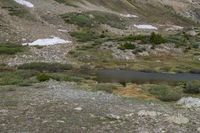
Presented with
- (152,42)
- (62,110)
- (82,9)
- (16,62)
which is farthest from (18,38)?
(62,110)

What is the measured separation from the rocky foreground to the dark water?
22.2 m

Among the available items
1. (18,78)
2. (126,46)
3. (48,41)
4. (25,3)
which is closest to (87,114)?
(18,78)

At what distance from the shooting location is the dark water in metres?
61.7

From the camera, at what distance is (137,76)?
216 ft

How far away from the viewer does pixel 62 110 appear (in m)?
32.6

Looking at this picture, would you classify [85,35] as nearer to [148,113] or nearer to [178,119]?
[148,113]

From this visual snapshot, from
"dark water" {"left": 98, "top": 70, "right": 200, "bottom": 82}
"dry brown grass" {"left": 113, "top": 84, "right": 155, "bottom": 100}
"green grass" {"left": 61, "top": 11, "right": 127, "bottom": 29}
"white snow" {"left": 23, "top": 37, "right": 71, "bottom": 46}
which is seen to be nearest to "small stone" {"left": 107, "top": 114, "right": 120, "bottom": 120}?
"dry brown grass" {"left": 113, "top": 84, "right": 155, "bottom": 100}

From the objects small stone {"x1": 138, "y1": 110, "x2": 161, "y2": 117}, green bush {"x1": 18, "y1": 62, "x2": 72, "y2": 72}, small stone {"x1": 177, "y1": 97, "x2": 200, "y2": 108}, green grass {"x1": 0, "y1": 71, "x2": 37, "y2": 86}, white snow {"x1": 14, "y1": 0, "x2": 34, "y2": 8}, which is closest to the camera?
small stone {"x1": 138, "y1": 110, "x2": 161, "y2": 117}

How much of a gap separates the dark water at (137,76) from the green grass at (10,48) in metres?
14.2

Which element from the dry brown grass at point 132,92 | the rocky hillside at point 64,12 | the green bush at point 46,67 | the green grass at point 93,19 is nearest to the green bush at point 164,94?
the dry brown grass at point 132,92

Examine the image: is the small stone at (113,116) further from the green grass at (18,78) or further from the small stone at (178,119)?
the green grass at (18,78)

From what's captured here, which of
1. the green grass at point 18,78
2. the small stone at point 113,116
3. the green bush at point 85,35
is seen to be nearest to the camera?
the small stone at point 113,116

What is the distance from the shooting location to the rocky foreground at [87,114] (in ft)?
95.5

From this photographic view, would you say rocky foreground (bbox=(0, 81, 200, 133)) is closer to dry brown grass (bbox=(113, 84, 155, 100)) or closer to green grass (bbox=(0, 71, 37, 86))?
dry brown grass (bbox=(113, 84, 155, 100))
